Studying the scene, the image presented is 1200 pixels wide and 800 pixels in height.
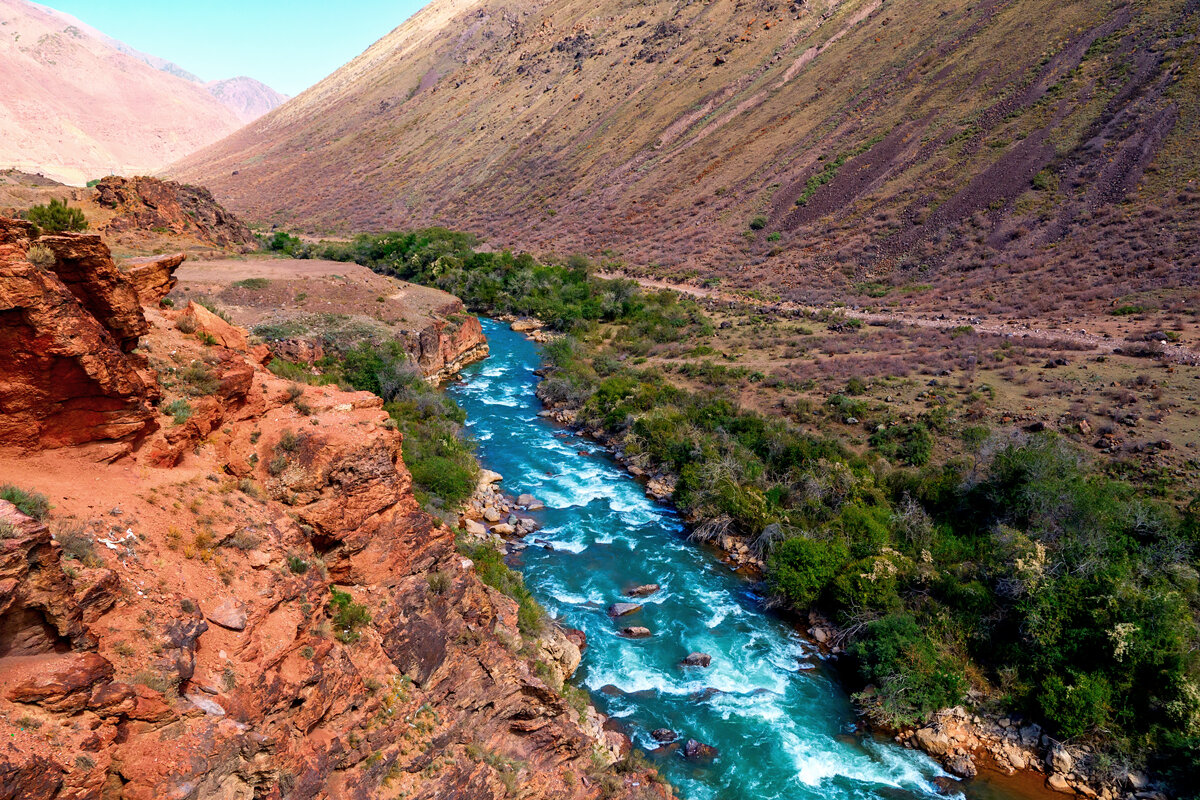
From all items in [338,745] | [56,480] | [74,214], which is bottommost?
[338,745]

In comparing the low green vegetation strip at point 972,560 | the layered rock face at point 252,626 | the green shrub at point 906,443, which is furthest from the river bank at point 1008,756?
the green shrub at point 906,443

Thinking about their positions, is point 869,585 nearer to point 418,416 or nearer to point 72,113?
point 418,416

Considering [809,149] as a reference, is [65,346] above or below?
above

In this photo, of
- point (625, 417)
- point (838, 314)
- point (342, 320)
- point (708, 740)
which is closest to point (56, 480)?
point (708, 740)

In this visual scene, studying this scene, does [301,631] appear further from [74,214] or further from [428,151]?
[428,151]

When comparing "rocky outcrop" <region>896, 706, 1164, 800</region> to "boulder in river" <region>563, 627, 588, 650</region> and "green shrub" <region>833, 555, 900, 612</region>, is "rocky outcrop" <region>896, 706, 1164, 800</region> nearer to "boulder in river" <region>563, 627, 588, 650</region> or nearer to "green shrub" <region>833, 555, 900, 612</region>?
"green shrub" <region>833, 555, 900, 612</region>

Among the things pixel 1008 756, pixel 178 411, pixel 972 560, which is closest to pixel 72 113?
pixel 178 411
